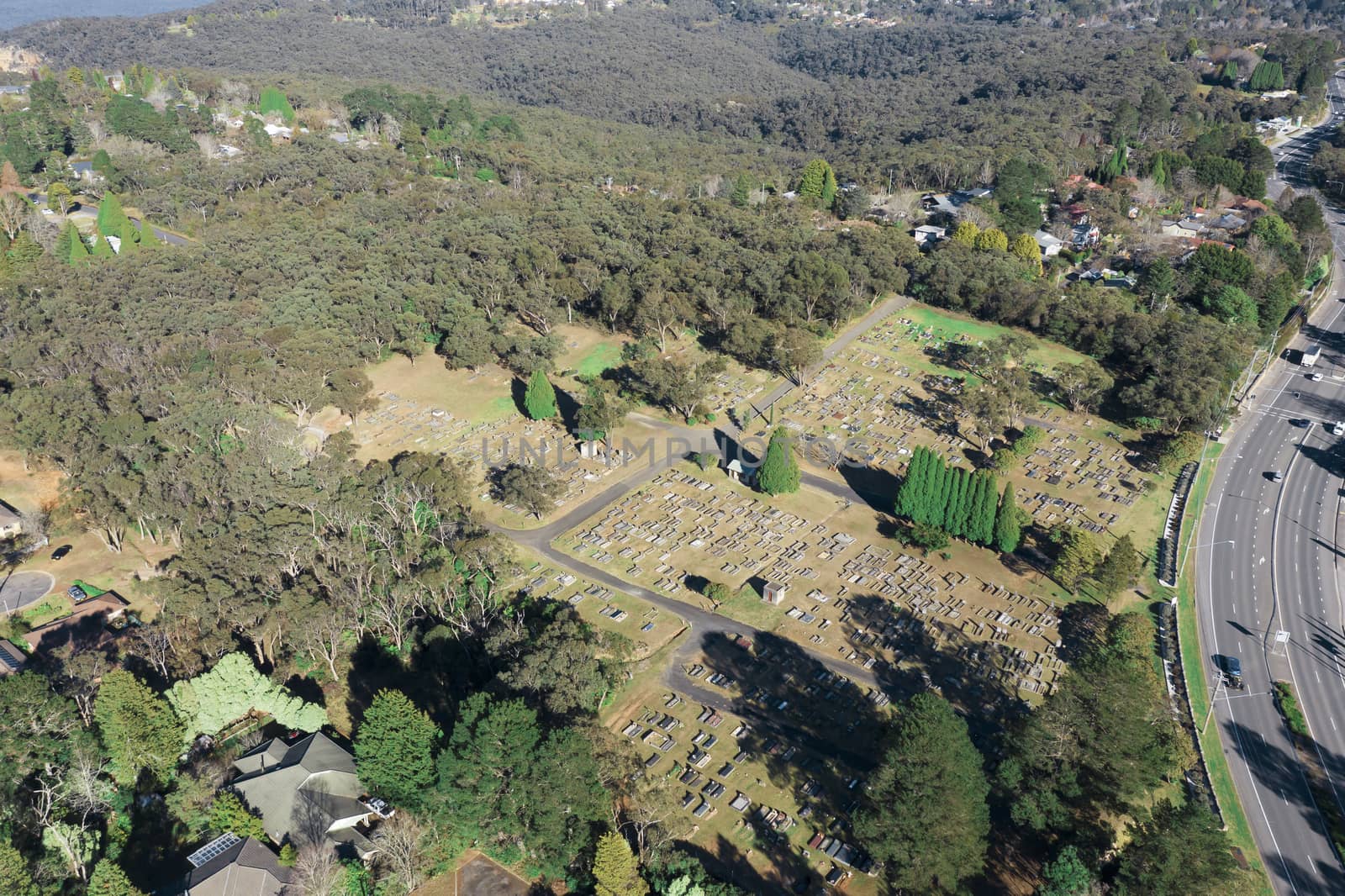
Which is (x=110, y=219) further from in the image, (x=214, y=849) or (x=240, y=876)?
(x=240, y=876)

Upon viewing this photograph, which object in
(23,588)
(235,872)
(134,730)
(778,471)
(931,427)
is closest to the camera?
(235,872)

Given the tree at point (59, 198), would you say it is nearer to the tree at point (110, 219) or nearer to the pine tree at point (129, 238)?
the tree at point (110, 219)

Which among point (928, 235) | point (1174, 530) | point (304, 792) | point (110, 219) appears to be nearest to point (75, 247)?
point (110, 219)

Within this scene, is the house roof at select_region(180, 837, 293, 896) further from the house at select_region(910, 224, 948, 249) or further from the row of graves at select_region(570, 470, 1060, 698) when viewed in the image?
the house at select_region(910, 224, 948, 249)

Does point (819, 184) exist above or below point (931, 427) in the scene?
above

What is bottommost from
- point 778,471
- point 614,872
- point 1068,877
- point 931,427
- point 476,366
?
point 476,366

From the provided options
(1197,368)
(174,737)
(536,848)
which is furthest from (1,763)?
(1197,368)

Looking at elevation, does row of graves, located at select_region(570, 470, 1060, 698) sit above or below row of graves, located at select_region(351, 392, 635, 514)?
above

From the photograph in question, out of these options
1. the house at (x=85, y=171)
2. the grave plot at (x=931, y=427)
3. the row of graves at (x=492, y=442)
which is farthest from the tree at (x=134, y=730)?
the house at (x=85, y=171)

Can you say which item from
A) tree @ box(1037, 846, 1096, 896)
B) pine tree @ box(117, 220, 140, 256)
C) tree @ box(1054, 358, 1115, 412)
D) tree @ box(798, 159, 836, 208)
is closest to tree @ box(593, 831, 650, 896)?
tree @ box(1037, 846, 1096, 896)
